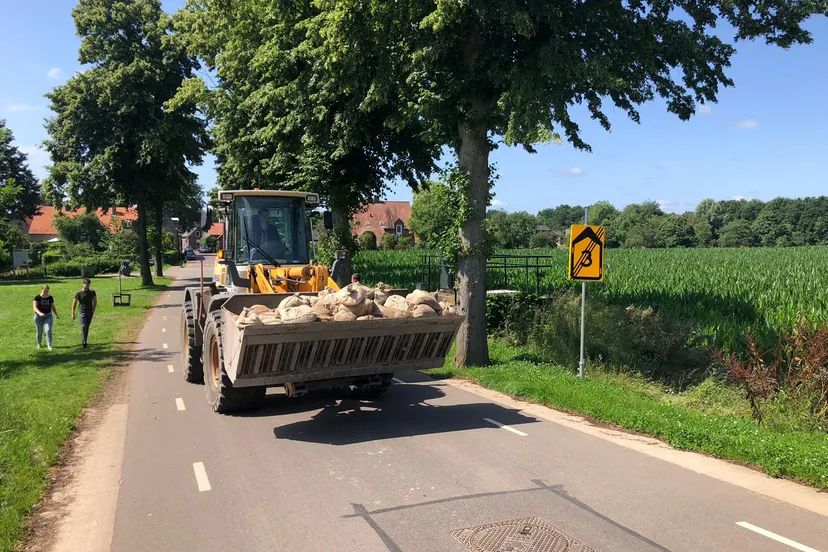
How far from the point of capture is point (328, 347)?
7.77 m

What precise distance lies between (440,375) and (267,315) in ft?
17.9

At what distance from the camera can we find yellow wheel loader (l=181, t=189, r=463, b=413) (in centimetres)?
755

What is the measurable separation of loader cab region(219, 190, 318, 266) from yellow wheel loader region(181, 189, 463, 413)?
0.05 ft

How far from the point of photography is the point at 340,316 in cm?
771

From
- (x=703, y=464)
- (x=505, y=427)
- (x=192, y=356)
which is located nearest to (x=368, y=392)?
(x=505, y=427)

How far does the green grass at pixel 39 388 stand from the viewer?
6111 mm

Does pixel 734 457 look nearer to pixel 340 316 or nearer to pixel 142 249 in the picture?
pixel 340 316

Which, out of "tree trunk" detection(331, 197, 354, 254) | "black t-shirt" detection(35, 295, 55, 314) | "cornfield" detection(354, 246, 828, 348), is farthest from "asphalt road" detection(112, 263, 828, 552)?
"tree trunk" detection(331, 197, 354, 254)

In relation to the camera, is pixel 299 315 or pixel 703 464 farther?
pixel 299 315

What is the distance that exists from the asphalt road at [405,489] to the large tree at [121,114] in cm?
2712

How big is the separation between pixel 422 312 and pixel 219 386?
120 inches

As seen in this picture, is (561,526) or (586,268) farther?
(586,268)

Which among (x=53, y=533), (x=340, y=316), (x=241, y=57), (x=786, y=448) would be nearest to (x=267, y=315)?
(x=340, y=316)

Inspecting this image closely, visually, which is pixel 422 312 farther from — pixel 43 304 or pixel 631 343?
pixel 43 304
